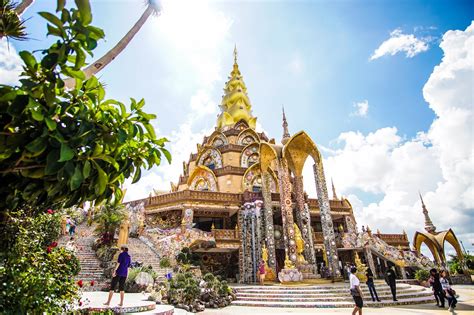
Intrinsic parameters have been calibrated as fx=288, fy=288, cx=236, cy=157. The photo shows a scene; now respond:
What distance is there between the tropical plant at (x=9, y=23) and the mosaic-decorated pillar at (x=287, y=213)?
13.5 meters

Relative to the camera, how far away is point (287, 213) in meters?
15.0

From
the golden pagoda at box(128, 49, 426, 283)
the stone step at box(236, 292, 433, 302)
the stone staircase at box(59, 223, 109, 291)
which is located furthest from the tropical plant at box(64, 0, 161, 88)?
the golden pagoda at box(128, 49, 426, 283)

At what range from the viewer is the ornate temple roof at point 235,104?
3175cm

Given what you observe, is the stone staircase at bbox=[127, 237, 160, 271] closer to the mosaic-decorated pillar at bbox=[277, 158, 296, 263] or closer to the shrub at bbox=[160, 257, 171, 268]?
the shrub at bbox=[160, 257, 171, 268]

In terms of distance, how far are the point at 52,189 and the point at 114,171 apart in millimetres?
575

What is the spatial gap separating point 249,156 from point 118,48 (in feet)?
74.9

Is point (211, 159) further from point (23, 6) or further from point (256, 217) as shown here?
point (23, 6)

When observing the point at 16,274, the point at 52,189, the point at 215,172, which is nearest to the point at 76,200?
the point at 52,189

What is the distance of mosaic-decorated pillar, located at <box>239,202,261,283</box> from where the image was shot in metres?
16.3

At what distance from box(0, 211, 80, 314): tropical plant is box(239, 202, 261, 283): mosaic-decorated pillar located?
40.9 ft

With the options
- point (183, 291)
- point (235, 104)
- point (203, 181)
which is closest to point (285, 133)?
point (203, 181)

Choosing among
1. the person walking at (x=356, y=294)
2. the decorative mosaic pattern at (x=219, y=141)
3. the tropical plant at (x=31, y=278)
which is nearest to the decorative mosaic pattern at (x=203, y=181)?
the decorative mosaic pattern at (x=219, y=141)

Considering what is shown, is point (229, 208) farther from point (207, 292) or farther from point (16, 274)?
point (16, 274)

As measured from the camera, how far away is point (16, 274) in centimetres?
371
